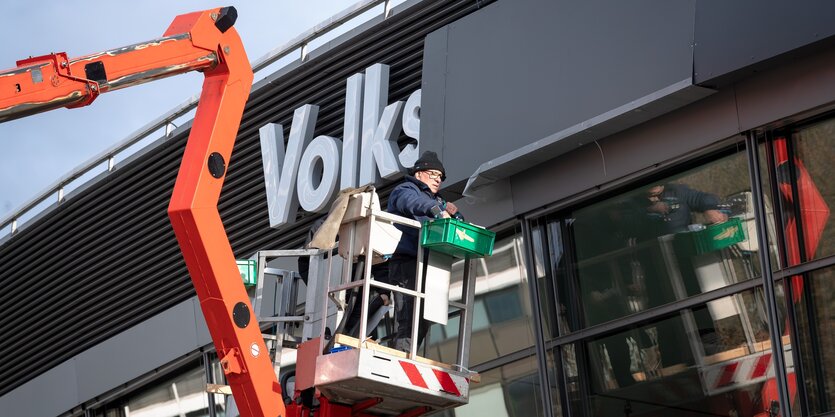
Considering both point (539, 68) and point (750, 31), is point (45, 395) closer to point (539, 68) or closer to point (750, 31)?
point (539, 68)

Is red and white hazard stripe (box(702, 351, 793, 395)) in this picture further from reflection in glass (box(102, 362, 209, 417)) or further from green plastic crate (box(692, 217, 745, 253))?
reflection in glass (box(102, 362, 209, 417))

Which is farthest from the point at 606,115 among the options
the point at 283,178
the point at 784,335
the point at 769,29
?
→ the point at 283,178

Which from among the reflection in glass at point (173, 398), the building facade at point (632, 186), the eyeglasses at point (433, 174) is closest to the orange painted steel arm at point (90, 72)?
the eyeglasses at point (433, 174)

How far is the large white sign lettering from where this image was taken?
53.2 ft

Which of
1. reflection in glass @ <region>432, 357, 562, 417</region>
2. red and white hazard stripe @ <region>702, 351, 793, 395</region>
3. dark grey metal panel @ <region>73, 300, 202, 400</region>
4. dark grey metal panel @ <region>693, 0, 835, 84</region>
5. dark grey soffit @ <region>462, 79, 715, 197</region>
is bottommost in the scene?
red and white hazard stripe @ <region>702, 351, 793, 395</region>

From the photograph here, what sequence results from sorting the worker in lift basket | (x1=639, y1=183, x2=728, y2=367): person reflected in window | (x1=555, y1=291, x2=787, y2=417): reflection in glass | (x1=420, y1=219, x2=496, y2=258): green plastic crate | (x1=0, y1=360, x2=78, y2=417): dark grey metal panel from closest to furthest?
(x1=420, y1=219, x2=496, y2=258): green plastic crate → the worker in lift basket → (x1=555, y1=291, x2=787, y2=417): reflection in glass → (x1=639, y1=183, x2=728, y2=367): person reflected in window → (x1=0, y1=360, x2=78, y2=417): dark grey metal panel

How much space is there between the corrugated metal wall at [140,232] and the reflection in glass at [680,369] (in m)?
4.82

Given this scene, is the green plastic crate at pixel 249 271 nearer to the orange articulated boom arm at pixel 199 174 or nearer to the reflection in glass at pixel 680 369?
the orange articulated boom arm at pixel 199 174

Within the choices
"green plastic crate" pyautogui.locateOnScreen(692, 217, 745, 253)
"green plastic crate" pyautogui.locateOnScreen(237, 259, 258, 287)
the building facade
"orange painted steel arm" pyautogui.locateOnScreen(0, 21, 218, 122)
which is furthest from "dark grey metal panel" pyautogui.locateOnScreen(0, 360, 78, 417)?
"green plastic crate" pyautogui.locateOnScreen(692, 217, 745, 253)

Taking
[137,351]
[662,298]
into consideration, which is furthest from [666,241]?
[137,351]

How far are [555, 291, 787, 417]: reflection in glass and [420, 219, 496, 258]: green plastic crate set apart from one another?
225cm

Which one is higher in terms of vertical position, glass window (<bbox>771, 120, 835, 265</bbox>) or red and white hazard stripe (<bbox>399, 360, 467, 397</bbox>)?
glass window (<bbox>771, 120, 835, 265</bbox>)

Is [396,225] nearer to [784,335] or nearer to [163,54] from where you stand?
[163,54]

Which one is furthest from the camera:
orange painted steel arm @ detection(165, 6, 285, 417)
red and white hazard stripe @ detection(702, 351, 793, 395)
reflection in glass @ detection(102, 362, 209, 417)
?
reflection in glass @ detection(102, 362, 209, 417)
